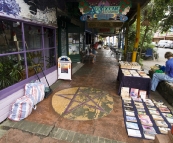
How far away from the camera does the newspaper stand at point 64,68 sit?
474 centimetres

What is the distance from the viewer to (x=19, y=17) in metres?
2.78

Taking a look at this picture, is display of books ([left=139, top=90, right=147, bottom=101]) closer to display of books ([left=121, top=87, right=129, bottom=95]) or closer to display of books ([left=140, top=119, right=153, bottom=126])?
display of books ([left=121, top=87, right=129, bottom=95])

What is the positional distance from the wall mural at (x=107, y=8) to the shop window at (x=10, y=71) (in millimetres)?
2502

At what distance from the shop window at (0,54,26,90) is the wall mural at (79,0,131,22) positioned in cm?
250

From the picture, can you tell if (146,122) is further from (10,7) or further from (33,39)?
(33,39)

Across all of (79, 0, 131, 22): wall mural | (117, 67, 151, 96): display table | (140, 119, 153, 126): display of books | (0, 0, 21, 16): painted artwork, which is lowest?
(140, 119, 153, 126): display of books

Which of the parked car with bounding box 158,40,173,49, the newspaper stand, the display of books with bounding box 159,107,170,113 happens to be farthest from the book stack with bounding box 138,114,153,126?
the parked car with bounding box 158,40,173,49

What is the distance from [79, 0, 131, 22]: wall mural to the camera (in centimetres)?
388

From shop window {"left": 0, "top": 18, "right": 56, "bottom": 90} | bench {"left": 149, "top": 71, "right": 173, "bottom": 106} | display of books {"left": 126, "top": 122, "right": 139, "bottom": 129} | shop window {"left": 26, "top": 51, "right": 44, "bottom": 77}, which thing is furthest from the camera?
shop window {"left": 26, "top": 51, "right": 44, "bottom": 77}

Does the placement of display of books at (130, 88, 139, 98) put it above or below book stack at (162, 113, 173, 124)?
above

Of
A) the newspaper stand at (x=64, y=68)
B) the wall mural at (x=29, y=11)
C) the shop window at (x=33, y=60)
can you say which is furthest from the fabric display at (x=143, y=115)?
the wall mural at (x=29, y=11)

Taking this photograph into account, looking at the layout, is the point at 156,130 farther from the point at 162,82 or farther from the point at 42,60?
the point at 42,60

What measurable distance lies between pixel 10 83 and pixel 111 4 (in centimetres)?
350

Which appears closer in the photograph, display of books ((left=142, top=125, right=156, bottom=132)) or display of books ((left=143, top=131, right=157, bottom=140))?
display of books ((left=143, top=131, right=157, bottom=140))
